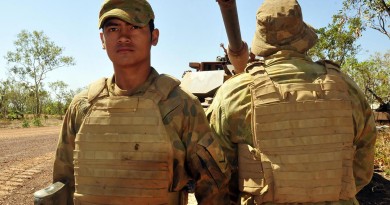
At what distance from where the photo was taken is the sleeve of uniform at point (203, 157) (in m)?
1.97

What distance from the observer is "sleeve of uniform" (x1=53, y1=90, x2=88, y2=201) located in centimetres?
211

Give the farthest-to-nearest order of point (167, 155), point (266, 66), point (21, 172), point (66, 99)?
point (66, 99) < point (21, 172) < point (266, 66) < point (167, 155)

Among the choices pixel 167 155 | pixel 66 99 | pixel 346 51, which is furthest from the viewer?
pixel 66 99

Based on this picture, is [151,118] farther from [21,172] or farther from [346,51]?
[346,51]

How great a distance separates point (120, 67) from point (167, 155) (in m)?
0.53

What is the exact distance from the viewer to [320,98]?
2.12 m

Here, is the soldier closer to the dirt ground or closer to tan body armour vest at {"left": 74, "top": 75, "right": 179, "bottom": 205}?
tan body armour vest at {"left": 74, "top": 75, "right": 179, "bottom": 205}

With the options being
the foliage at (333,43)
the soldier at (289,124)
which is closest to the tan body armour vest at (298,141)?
the soldier at (289,124)

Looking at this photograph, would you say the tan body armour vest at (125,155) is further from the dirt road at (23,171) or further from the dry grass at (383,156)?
the dry grass at (383,156)

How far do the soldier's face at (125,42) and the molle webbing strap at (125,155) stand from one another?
0.67ft

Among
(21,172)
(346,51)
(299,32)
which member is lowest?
(21,172)

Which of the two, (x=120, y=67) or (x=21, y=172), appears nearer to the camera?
(x=120, y=67)

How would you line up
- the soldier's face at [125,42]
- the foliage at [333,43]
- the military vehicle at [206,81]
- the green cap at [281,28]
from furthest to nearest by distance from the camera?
1. the foliage at [333,43]
2. the military vehicle at [206,81]
3. the green cap at [281,28]
4. the soldier's face at [125,42]

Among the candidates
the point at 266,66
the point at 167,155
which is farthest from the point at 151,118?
the point at 266,66
